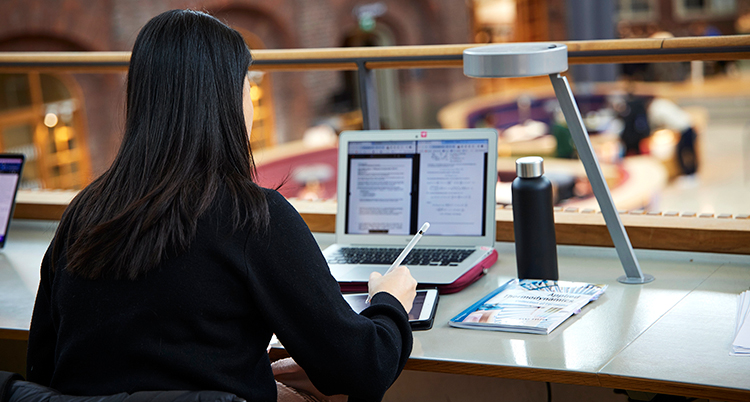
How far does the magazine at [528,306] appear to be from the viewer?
129cm

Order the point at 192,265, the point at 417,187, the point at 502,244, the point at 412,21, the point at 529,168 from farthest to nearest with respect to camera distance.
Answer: the point at 412,21 < the point at 502,244 < the point at 417,187 < the point at 529,168 < the point at 192,265

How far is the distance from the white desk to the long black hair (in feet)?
1.47

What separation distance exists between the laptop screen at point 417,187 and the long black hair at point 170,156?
0.70 m

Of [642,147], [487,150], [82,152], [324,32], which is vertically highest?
[324,32]

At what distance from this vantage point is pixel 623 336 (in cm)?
124

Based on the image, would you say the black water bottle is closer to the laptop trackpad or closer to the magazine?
the magazine

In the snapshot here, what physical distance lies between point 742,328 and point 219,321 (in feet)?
2.75

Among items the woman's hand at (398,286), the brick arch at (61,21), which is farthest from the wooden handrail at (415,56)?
the brick arch at (61,21)

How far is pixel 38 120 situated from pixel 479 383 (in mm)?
7609

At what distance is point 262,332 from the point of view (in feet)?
3.48

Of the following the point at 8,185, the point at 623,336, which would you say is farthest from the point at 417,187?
the point at 8,185

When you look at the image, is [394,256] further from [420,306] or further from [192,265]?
[192,265]

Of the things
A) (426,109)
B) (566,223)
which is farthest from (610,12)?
(566,223)

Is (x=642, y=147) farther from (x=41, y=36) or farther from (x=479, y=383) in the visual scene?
(x=479, y=383)
